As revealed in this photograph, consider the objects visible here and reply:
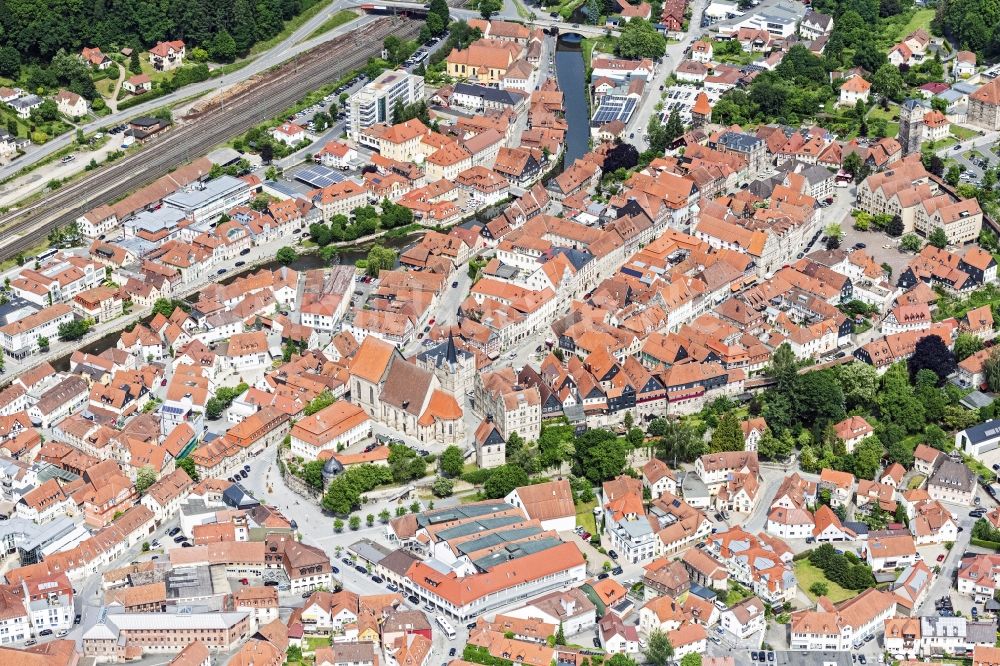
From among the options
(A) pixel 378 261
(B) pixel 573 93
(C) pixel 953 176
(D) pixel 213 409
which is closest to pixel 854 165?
(C) pixel 953 176

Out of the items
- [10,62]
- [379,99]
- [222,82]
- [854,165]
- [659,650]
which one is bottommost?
[222,82]

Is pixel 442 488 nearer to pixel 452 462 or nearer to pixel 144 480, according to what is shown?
pixel 452 462

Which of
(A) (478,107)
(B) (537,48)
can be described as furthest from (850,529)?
(B) (537,48)

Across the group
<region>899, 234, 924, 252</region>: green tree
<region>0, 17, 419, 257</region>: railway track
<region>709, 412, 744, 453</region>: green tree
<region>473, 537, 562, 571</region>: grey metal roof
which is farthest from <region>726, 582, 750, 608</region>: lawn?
<region>0, 17, 419, 257</region>: railway track

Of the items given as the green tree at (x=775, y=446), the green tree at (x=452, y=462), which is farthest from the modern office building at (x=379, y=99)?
the green tree at (x=775, y=446)

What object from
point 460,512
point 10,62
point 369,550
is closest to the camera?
point 369,550

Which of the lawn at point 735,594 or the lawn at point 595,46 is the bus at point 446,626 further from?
the lawn at point 595,46

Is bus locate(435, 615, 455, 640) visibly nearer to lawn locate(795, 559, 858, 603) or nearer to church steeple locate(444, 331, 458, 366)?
lawn locate(795, 559, 858, 603)
